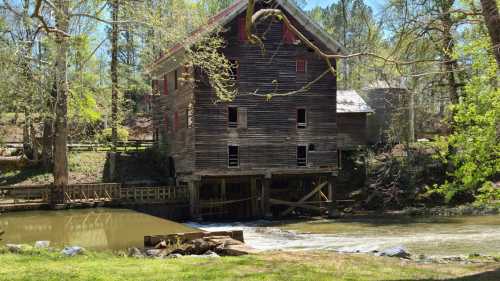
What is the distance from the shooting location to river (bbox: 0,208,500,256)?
18.9 m

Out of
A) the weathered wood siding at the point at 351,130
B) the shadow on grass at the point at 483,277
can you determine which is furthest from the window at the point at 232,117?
the shadow on grass at the point at 483,277

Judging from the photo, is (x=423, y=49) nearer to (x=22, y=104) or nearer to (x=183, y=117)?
(x=22, y=104)

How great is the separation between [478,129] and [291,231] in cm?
1204

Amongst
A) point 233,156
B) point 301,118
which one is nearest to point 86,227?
point 233,156

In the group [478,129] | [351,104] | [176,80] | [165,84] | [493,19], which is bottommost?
[478,129]

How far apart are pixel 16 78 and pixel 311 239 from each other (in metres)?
11.4

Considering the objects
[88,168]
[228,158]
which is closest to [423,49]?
[228,158]

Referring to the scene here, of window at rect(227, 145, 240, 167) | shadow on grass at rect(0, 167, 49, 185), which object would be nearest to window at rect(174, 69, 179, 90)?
window at rect(227, 145, 240, 167)

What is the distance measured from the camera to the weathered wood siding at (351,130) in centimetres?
4012

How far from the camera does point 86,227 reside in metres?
23.1

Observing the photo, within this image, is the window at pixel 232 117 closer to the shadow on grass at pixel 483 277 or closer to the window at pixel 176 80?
the window at pixel 176 80

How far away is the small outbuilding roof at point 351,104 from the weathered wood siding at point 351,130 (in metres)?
0.42

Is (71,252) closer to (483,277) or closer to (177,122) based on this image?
(483,277)

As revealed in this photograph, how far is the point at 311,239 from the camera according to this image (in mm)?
21547
